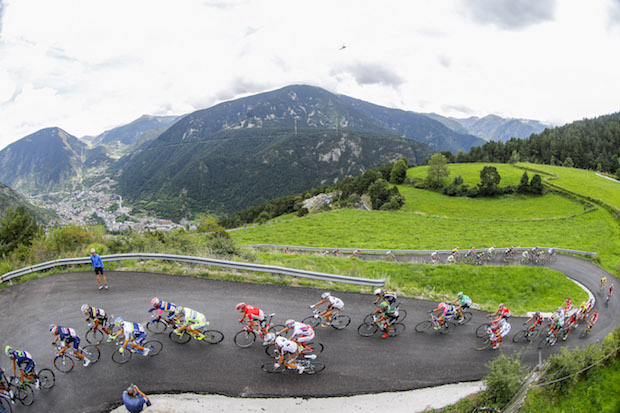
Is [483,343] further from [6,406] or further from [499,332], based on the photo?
[6,406]

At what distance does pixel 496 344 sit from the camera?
877cm

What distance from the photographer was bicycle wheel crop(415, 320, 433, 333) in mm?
9094

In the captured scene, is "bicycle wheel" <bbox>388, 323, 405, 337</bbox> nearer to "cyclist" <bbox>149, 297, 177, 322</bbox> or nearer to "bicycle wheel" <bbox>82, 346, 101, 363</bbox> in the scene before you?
"cyclist" <bbox>149, 297, 177, 322</bbox>

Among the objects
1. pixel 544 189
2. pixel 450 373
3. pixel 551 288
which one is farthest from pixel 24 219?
pixel 544 189

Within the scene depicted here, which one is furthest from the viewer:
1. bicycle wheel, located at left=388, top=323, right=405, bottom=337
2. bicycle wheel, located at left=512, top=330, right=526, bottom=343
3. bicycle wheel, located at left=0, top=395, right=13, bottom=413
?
bicycle wheel, located at left=512, top=330, right=526, bottom=343

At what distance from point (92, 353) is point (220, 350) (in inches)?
142

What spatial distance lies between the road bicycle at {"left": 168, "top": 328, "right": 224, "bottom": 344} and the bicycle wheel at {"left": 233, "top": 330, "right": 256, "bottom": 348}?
47 centimetres

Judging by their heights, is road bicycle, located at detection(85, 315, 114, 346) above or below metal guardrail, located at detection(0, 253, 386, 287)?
below

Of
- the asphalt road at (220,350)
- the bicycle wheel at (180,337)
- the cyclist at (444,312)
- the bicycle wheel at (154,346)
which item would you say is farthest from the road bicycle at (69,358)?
the cyclist at (444,312)

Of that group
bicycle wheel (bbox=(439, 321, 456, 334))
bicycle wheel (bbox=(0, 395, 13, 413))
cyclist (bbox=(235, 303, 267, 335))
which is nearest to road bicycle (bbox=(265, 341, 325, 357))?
cyclist (bbox=(235, 303, 267, 335))

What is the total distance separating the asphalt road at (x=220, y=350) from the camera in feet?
22.9

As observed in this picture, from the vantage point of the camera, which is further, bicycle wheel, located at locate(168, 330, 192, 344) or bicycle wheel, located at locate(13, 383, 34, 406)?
bicycle wheel, located at locate(168, 330, 192, 344)

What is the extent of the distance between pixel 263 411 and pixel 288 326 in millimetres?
1984

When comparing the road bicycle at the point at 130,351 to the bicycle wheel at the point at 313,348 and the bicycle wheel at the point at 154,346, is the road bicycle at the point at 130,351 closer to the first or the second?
the bicycle wheel at the point at 154,346
